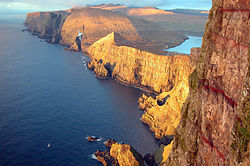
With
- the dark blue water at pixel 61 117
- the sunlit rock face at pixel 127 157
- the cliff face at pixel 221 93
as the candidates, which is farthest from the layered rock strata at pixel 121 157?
the cliff face at pixel 221 93

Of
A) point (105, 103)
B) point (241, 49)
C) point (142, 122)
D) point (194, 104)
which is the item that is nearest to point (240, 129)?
point (241, 49)

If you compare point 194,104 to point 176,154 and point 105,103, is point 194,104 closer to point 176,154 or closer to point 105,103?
point 176,154

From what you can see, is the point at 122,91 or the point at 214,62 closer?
the point at 214,62

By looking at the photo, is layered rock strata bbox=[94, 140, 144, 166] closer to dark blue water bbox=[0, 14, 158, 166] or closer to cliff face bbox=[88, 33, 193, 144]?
dark blue water bbox=[0, 14, 158, 166]

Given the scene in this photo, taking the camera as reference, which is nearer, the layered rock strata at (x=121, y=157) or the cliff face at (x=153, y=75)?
the layered rock strata at (x=121, y=157)

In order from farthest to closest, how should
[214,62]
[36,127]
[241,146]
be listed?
[36,127] < [214,62] < [241,146]

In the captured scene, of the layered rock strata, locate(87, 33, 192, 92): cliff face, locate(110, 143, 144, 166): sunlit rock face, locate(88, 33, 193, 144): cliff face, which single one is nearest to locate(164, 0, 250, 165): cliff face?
locate(110, 143, 144, 166): sunlit rock face

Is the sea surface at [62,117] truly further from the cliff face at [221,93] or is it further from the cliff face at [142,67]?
the cliff face at [221,93]
